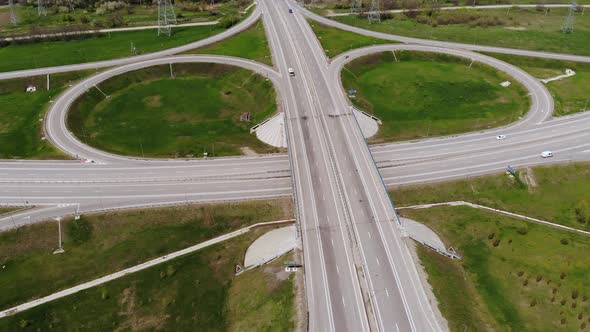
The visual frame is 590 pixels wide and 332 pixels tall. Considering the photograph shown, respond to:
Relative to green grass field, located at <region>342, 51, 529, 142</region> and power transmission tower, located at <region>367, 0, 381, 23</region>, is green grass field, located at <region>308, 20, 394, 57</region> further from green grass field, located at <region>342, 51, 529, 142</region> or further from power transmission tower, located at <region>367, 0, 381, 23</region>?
power transmission tower, located at <region>367, 0, 381, 23</region>

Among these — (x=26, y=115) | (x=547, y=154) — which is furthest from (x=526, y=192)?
(x=26, y=115)

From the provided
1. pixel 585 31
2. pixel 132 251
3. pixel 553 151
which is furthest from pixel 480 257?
pixel 585 31

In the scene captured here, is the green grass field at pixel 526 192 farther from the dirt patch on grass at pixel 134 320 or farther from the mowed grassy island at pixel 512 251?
the dirt patch on grass at pixel 134 320

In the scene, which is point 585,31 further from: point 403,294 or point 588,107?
point 403,294

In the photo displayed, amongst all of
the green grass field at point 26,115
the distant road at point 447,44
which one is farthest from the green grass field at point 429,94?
the green grass field at point 26,115

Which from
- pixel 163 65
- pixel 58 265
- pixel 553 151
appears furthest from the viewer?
pixel 163 65

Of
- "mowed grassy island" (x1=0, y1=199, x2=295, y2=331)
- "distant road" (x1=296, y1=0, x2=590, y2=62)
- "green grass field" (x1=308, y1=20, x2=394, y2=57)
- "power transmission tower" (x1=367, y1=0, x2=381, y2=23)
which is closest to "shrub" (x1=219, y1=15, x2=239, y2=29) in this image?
"distant road" (x1=296, y1=0, x2=590, y2=62)

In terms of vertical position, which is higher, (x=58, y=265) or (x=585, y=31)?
(x=585, y=31)

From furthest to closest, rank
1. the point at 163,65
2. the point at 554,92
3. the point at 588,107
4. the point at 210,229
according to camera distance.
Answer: the point at 163,65, the point at 554,92, the point at 588,107, the point at 210,229

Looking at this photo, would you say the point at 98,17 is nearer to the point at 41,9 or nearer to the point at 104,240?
the point at 41,9
